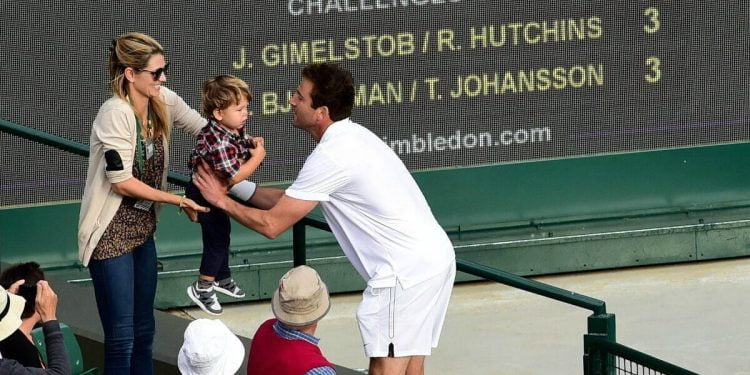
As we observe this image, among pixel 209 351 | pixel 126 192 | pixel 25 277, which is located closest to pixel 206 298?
pixel 126 192

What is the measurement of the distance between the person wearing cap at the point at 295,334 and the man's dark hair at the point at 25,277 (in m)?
0.70

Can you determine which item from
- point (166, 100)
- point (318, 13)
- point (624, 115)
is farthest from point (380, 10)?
point (166, 100)

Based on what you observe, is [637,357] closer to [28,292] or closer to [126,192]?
[126,192]

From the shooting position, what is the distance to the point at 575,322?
10.0 meters

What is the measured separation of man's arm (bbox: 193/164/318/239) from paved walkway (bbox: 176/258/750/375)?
3.28m

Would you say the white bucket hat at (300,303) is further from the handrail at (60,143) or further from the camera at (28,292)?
the handrail at (60,143)

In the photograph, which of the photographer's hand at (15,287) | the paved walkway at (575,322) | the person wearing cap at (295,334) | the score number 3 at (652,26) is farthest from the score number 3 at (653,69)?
the photographer's hand at (15,287)

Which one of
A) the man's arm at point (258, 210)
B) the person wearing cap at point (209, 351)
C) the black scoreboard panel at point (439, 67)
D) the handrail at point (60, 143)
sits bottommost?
the person wearing cap at point (209, 351)

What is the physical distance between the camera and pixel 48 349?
5.39 m

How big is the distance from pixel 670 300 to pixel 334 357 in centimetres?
214

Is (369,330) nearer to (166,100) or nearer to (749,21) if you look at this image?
(166,100)

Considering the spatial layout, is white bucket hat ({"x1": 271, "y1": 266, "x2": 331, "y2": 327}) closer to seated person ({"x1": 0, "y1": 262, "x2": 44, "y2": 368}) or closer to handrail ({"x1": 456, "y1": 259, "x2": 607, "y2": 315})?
seated person ({"x1": 0, "y1": 262, "x2": 44, "y2": 368})

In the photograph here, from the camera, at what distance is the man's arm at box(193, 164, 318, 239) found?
19.1ft

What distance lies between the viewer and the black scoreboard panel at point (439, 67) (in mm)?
9414
